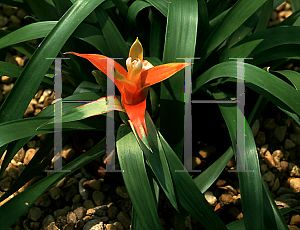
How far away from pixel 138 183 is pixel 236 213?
0.62m

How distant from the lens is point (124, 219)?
1.23 metres

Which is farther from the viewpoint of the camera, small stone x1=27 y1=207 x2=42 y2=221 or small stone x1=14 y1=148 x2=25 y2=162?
small stone x1=14 y1=148 x2=25 y2=162

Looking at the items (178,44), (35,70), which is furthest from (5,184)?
(178,44)

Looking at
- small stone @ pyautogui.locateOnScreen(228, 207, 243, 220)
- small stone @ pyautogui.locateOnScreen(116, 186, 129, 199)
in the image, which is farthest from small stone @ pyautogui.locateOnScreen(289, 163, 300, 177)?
small stone @ pyautogui.locateOnScreen(116, 186, 129, 199)

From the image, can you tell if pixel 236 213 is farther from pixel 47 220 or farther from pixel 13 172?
pixel 13 172

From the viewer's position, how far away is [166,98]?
1.00 metres

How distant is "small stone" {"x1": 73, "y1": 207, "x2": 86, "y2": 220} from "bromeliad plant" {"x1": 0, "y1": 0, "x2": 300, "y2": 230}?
0.88ft

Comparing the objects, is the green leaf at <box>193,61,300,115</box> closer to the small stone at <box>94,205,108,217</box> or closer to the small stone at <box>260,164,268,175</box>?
the small stone at <box>260,164,268,175</box>

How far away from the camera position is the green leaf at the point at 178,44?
3.19ft

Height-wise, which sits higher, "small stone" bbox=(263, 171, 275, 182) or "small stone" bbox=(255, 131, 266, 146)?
"small stone" bbox=(255, 131, 266, 146)

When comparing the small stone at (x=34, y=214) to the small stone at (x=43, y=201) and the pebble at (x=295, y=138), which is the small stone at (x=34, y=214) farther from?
the pebble at (x=295, y=138)

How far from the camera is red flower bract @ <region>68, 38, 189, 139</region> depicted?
0.76 meters

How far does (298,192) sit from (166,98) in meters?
0.91

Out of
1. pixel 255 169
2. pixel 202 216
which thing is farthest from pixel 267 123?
pixel 202 216
